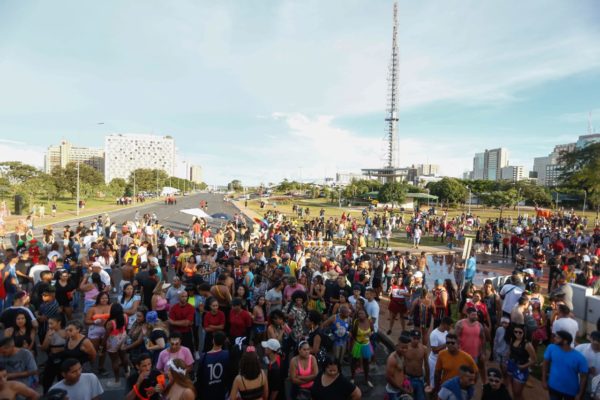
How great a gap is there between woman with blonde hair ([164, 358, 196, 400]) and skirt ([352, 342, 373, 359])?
3059mm

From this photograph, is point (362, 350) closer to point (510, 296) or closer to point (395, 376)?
point (395, 376)

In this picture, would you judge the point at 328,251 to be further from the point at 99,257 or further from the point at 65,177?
the point at 65,177

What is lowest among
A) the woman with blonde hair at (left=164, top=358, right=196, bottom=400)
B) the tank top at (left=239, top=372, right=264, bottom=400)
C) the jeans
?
the jeans

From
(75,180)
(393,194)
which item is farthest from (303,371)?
(75,180)

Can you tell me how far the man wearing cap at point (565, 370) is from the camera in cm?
457

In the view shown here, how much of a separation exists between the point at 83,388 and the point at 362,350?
4.05 metres

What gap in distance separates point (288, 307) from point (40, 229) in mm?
25824

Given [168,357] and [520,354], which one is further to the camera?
[520,354]

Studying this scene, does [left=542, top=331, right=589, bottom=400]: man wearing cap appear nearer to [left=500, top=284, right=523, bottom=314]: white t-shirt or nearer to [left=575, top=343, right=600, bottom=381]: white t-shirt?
[left=575, top=343, right=600, bottom=381]: white t-shirt

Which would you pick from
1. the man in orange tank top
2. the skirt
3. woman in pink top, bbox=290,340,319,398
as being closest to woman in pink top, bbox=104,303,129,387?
woman in pink top, bbox=290,340,319,398

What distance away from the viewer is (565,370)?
466 cm

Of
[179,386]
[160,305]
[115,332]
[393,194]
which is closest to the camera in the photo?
[179,386]

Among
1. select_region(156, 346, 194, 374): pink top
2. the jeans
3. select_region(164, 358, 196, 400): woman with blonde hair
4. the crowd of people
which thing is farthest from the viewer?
the jeans

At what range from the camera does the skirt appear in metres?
6.00
